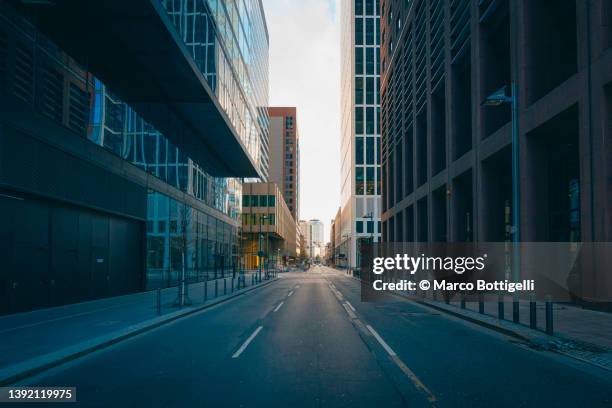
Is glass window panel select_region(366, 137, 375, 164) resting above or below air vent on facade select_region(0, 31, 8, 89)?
above

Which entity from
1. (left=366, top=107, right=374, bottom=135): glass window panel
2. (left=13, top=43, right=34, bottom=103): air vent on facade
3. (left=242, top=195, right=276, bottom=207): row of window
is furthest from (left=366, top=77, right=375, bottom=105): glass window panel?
(left=13, top=43, right=34, bottom=103): air vent on facade

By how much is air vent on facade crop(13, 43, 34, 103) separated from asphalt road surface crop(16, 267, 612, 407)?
9517 mm

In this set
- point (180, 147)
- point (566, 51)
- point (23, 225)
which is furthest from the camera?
point (180, 147)

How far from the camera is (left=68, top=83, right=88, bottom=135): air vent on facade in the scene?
19078mm

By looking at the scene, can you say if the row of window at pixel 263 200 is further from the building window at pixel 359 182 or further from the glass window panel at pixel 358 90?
the glass window panel at pixel 358 90

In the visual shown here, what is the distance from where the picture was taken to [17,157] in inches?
605

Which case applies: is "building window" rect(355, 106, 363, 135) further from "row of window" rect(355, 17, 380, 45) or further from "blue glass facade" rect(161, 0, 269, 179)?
"blue glass facade" rect(161, 0, 269, 179)

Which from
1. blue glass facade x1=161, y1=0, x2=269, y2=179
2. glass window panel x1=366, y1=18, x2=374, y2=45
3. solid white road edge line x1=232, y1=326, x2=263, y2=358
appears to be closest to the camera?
solid white road edge line x1=232, y1=326, x2=263, y2=358

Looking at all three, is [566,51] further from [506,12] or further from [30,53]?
[30,53]

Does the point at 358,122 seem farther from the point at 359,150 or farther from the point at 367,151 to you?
the point at 367,151

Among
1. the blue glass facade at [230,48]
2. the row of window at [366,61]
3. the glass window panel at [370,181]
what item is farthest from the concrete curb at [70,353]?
the row of window at [366,61]

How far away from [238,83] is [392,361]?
128 feet

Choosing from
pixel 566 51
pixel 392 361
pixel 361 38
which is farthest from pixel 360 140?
pixel 392 361

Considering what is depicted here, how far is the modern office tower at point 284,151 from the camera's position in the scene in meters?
169
